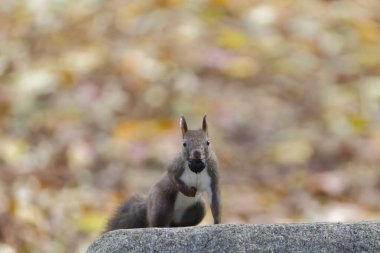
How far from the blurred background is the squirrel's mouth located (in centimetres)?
330

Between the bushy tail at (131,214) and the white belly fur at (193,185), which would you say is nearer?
the white belly fur at (193,185)

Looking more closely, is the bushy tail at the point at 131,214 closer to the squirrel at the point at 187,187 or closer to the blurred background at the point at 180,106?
the squirrel at the point at 187,187

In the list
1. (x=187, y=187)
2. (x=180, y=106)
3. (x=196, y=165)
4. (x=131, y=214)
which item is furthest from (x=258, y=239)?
(x=180, y=106)

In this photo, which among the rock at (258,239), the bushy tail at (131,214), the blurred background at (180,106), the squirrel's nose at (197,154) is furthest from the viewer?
the blurred background at (180,106)

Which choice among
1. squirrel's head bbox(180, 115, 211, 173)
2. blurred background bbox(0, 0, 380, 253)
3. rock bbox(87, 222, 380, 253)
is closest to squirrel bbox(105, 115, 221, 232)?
squirrel's head bbox(180, 115, 211, 173)

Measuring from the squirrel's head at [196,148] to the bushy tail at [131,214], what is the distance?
1.71ft

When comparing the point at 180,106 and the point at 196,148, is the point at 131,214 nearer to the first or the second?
the point at 196,148

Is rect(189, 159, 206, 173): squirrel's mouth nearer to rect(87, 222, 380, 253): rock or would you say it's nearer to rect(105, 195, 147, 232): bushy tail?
rect(87, 222, 380, 253): rock

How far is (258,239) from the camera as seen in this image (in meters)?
3.48

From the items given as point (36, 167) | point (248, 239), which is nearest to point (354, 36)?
point (36, 167)

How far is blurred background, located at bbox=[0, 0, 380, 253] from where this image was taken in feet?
25.5

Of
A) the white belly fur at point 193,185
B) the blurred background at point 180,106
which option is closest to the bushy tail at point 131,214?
the white belly fur at point 193,185

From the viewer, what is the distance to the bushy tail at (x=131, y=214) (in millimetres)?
4426

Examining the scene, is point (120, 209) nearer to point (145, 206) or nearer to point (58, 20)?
point (145, 206)
